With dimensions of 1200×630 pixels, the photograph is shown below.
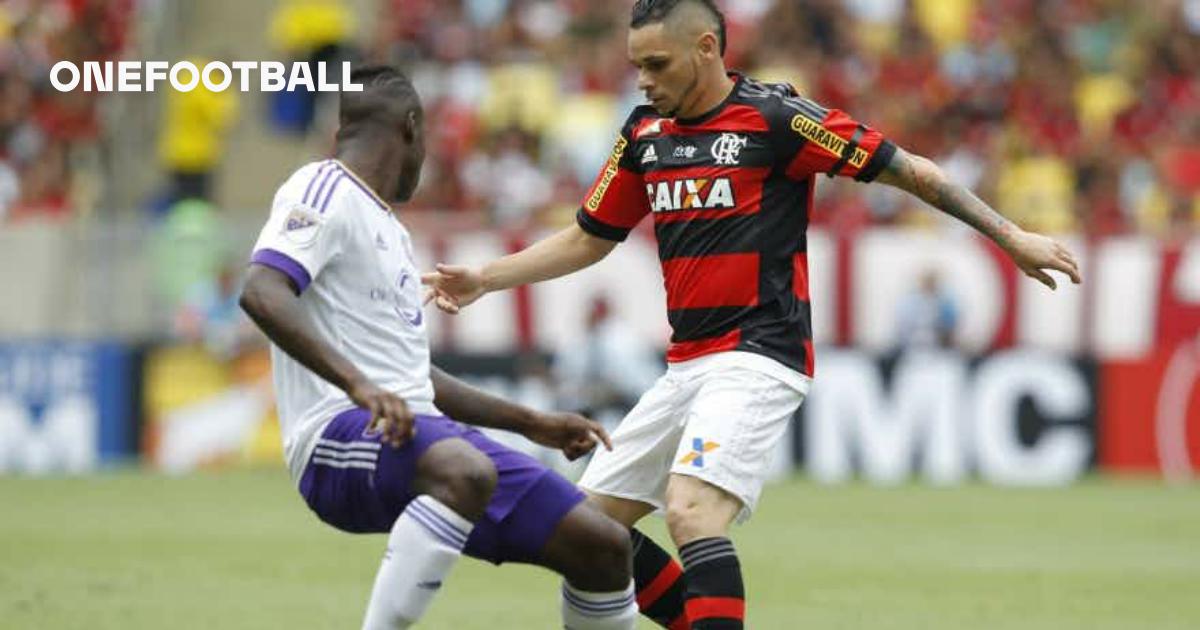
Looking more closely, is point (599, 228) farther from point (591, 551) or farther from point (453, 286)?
point (591, 551)

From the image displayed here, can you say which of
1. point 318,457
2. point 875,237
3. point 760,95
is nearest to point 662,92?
point 760,95

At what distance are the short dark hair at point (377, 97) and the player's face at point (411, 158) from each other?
8 cm

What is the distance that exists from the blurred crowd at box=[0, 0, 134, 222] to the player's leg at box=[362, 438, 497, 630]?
55.5ft

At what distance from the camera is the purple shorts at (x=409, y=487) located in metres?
6.88

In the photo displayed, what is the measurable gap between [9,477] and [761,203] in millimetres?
13744

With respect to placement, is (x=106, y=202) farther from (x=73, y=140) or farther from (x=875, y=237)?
(x=875, y=237)

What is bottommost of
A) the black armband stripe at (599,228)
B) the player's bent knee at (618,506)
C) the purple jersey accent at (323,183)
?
the player's bent knee at (618,506)

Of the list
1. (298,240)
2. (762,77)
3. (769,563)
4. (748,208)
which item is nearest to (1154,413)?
(762,77)

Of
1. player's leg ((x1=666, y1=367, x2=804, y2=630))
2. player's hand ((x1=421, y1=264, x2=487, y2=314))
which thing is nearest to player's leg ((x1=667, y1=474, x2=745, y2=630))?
player's leg ((x1=666, y1=367, x2=804, y2=630))

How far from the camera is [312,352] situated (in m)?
6.60

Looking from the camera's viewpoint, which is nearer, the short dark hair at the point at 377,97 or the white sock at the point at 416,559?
the white sock at the point at 416,559

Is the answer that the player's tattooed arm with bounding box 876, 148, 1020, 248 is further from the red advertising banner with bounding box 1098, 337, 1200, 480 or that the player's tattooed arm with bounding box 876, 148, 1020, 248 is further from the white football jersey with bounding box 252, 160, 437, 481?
the red advertising banner with bounding box 1098, 337, 1200, 480

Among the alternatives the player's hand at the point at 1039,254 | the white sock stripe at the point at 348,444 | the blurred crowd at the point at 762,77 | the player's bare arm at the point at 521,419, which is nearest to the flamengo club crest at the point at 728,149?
the player's hand at the point at 1039,254

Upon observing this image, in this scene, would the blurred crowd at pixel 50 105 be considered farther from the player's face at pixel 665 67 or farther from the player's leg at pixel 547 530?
the player's leg at pixel 547 530
